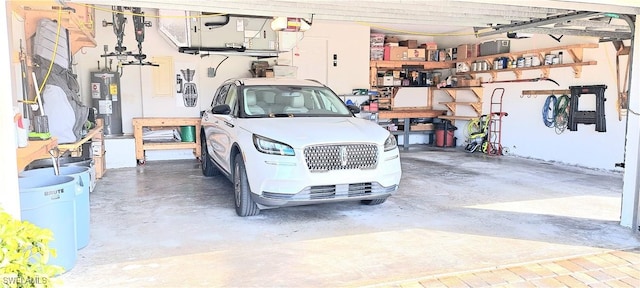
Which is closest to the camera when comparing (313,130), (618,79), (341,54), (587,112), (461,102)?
(313,130)

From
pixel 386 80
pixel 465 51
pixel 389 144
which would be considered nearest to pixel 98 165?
pixel 389 144

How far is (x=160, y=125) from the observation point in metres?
8.35

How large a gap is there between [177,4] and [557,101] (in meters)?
7.34

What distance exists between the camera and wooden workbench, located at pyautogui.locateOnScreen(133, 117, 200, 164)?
8.17 m

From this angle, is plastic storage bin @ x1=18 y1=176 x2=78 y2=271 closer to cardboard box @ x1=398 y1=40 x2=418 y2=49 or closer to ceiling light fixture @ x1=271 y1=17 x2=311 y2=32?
ceiling light fixture @ x1=271 y1=17 x2=311 y2=32

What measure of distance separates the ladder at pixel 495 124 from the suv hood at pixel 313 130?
19.1 ft

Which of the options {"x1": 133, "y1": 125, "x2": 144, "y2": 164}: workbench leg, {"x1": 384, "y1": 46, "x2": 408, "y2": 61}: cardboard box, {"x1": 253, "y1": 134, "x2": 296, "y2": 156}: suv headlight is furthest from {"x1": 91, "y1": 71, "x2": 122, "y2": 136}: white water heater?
{"x1": 384, "y1": 46, "x2": 408, "y2": 61}: cardboard box

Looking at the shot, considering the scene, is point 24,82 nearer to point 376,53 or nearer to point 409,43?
point 376,53

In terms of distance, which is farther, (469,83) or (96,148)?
(469,83)

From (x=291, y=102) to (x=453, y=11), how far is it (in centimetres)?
210

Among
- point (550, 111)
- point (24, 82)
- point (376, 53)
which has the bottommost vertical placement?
point (550, 111)

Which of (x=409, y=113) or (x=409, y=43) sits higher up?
(x=409, y=43)

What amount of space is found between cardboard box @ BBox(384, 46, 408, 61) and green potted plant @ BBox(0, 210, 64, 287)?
9.91 m

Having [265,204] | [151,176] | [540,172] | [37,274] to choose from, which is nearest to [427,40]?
[540,172]
